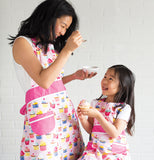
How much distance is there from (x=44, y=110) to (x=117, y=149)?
0.53 m

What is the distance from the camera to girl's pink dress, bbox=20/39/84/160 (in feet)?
4.45

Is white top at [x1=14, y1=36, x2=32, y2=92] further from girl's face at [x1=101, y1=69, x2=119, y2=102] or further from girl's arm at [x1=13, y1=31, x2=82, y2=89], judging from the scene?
girl's face at [x1=101, y1=69, x2=119, y2=102]

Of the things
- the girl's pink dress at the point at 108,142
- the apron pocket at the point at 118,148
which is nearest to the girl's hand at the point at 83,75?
the girl's pink dress at the point at 108,142

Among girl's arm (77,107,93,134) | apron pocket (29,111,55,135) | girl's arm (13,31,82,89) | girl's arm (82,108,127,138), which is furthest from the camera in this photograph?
girl's arm (77,107,93,134)

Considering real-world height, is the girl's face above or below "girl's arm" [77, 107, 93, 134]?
above

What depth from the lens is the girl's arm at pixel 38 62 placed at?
1.24 m

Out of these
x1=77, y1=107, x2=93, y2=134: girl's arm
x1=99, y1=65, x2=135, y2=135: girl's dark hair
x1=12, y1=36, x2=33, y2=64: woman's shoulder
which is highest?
x1=12, y1=36, x2=33, y2=64: woman's shoulder

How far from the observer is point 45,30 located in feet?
4.51

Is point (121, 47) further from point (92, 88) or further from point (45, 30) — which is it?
point (45, 30)

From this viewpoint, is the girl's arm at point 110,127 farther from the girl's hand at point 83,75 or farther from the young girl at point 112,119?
the girl's hand at point 83,75

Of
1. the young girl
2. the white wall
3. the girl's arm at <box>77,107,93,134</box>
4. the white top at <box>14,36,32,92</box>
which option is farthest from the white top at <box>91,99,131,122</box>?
the white wall

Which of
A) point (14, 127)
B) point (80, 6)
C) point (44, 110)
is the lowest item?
point (14, 127)

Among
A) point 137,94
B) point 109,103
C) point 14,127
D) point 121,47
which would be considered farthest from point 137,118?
point 14,127

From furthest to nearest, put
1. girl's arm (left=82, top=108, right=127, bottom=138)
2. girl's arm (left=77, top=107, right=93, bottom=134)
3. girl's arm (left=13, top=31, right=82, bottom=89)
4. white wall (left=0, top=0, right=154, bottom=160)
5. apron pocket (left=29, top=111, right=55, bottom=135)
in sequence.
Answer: white wall (left=0, top=0, right=154, bottom=160) → girl's arm (left=77, top=107, right=93, bottom=134) → girl's arm (left=82, top=108, right=127, bottom=138) → apron pocket (left=29, top=111, right=55, bottom=135) → girl's arm (left=13, top=31, right=82, bottom=89)
